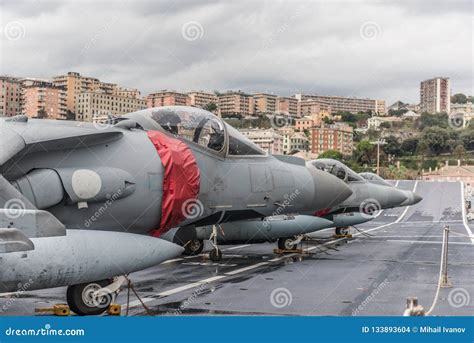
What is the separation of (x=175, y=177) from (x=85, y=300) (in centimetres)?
289

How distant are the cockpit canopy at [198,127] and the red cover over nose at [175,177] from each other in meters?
0.56

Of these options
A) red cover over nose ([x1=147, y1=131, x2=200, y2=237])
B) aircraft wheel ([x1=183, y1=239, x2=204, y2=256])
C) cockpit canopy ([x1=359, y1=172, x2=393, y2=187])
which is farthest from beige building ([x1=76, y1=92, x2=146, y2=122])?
red cover over nose ([x1=147, y1=131, x2=200, y2=237])

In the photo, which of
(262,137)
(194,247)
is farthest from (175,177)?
(262,137)

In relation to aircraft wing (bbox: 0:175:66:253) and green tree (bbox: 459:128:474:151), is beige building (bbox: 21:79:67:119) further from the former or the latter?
green tree (bbox: 459:128:474:151)

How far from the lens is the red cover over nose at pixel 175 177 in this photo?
1130 cm

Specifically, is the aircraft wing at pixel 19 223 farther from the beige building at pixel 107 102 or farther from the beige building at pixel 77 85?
the beige building at pixel 77 85

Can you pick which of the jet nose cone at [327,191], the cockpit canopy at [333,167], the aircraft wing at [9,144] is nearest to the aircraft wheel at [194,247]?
the jet nose cone at [327,191]

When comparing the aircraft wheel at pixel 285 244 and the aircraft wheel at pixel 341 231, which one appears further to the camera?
the aircraft wheel at pixel 341 231

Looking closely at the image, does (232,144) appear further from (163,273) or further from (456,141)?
(456,141)

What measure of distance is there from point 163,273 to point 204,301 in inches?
181

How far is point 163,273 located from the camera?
15562mm

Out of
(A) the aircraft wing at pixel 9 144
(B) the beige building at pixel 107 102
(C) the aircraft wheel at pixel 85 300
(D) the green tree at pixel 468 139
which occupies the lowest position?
(C) the aircraft wheel at pixel 85 300

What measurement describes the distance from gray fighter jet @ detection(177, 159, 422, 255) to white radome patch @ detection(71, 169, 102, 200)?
4.77 metres

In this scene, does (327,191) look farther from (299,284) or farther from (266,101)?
(266,101)
